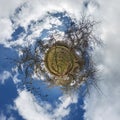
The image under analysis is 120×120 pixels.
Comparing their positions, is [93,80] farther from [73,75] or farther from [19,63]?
[19,63]

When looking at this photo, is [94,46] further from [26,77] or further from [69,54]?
[26,77]

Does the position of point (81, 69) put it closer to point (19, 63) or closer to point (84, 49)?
point (84, 49)

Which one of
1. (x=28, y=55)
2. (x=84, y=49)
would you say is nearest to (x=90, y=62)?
(x=84, y=49)

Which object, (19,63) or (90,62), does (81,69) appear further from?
(19,63)

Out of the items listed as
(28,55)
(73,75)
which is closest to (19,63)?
(28,55)

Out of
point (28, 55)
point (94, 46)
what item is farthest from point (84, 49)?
point (28, 55)
